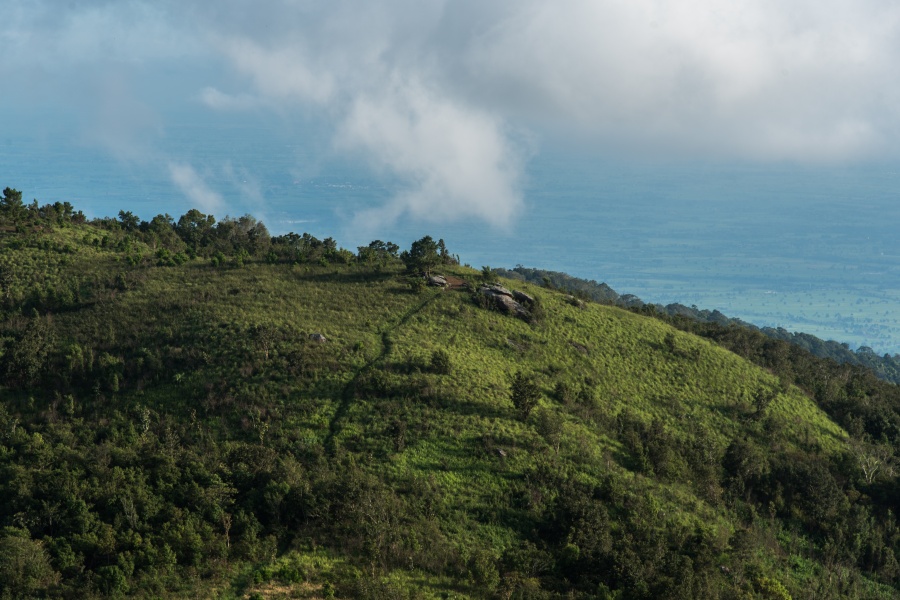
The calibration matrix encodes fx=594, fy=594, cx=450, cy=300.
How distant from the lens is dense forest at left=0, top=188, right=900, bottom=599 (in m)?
28.4

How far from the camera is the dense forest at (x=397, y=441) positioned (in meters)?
28.4

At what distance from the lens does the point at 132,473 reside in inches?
1236

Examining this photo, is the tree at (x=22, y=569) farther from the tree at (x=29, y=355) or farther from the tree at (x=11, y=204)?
the tree at (x=11, y=204)

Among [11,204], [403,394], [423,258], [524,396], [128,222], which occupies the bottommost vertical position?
[403,394]

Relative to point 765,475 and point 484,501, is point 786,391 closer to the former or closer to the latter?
point 765,475

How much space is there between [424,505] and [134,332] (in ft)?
105

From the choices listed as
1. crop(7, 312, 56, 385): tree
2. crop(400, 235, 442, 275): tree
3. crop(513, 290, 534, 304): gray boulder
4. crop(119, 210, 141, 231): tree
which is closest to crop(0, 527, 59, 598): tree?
crop(7, 312, 56, 385): tree

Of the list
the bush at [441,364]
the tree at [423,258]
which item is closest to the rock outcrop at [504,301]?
the tree at [423,258]

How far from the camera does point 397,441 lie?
37.8 m

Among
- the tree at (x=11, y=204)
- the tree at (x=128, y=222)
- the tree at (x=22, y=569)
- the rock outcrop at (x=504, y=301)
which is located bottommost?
the tree at (x=22, y=569)

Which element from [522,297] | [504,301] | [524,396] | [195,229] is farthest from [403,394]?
[195,229]

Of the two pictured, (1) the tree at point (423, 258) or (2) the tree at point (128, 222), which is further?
(2) the tree at point (128, 222)

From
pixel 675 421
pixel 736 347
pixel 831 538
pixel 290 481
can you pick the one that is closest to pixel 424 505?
pixel 290 481

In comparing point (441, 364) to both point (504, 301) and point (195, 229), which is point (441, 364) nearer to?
point (504, 301)
